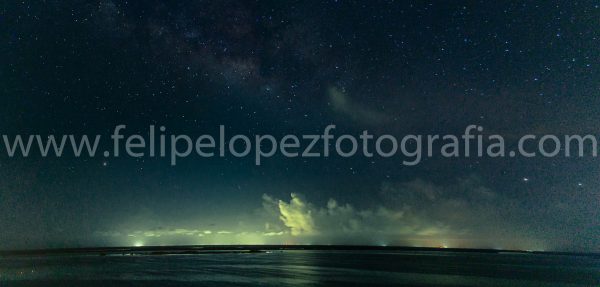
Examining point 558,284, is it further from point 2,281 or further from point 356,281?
point 2,281

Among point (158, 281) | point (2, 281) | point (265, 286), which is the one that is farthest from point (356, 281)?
point (2, 281)

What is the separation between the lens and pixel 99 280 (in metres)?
32.9

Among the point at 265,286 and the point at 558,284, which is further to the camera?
the point at 558,284

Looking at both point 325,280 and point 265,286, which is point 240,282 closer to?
point 265,286

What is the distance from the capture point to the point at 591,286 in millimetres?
33312

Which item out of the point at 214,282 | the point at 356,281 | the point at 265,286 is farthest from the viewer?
the point at 356,281

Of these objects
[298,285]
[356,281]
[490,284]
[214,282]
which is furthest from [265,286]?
[490,284]

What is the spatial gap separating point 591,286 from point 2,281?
134 feet

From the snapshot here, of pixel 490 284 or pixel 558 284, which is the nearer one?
pixel 490 284

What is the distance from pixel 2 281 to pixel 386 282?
2605 centimetres

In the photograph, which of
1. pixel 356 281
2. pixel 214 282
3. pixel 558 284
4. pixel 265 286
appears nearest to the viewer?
pixel 265 286

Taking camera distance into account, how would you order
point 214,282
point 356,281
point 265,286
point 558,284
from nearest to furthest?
point 265,286
point 214,282
point 356,281
point 558,284

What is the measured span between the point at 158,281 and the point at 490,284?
23.1 m

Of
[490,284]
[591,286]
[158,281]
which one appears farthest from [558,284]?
[158,281]
